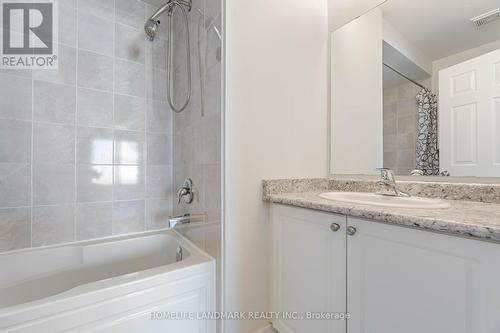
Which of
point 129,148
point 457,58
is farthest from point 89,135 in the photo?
point 457,58

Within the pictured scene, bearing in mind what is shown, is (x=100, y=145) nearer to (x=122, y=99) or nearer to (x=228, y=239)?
(x=122, y=99)

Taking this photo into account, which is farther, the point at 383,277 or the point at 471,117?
the point at 471,117

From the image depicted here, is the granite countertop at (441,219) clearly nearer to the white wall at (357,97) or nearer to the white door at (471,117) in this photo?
the white door at (471,117)

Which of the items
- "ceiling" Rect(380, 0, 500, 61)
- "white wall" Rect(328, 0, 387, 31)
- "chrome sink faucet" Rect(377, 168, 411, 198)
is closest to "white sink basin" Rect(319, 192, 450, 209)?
"chrome sink faucet" Rect(377, 168, 411, 198)

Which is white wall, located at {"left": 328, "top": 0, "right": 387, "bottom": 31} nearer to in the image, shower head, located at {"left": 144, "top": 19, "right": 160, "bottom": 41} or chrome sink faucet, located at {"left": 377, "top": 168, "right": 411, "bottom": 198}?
chrome sink faucet, located at {"left": 377, "top": 168, "right": 411, "bottom": 198}

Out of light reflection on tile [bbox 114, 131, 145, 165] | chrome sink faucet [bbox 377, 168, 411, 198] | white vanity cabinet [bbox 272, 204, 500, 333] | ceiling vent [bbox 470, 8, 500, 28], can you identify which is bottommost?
white vanity cabinet [bbox 272, 204, 500, 333]

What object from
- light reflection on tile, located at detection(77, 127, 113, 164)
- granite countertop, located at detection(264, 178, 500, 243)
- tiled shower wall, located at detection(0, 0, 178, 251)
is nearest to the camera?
granite countertop, located at detection(264, 178, 500, 243)

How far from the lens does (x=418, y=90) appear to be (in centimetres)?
114

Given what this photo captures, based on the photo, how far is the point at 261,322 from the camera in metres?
1.17

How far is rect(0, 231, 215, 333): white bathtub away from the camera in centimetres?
77

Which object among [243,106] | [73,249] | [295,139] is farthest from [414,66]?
[73,249]

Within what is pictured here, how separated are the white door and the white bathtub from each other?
49.6 inches

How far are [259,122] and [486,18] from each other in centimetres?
106

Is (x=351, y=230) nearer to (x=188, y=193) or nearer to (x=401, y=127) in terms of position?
(x=401, y=127)
